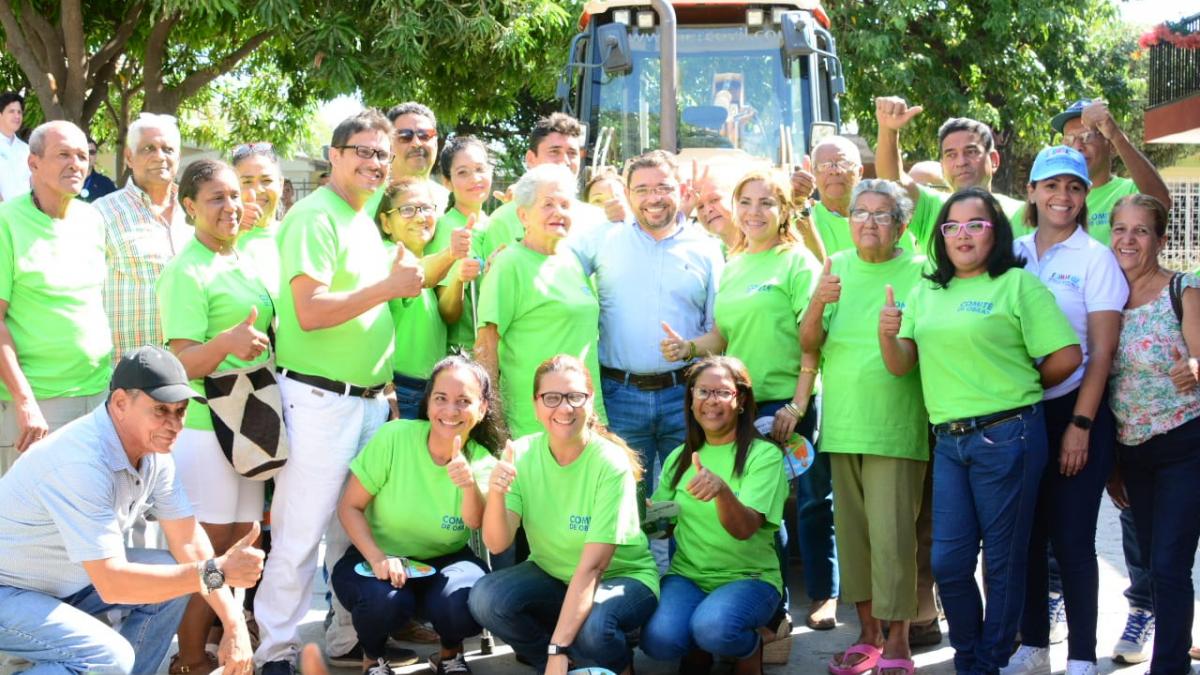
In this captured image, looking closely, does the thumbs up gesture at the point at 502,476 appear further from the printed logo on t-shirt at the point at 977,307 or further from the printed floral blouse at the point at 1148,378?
the printed floral blouse at the point at 1148,378

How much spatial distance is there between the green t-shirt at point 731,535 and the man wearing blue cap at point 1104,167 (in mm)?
1662

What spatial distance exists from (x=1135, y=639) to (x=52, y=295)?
440 cm

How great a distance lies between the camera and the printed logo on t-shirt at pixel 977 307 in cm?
449

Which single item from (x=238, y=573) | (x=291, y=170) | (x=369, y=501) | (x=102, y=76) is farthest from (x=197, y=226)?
(x=291, y=170)

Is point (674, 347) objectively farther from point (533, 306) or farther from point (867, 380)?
point (867, 380)

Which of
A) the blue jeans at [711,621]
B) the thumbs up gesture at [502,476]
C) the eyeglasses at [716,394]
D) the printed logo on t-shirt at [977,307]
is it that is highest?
the printed logo on t-shirt at [977,307]

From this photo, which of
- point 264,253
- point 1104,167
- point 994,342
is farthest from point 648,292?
point 1104,167

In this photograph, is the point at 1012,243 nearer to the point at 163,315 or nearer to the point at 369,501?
the point at 369,501

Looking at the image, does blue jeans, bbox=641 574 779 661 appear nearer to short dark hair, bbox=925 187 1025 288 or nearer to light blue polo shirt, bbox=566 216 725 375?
light blue polo shirt, bbox=566 216 725 375

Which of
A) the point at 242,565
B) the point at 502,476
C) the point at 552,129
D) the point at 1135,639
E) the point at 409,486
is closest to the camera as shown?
the point at 242,565

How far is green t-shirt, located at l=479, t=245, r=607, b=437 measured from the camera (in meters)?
5.11

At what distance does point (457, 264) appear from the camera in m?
5.30

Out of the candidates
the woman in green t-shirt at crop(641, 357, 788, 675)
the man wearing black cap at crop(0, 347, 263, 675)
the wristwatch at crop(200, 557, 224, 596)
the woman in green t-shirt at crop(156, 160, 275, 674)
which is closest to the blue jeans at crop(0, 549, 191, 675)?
the man wearing black cap at crop(0, 347, 263, 675)

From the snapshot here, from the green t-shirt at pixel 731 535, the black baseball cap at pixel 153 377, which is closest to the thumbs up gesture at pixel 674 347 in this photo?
the green t-shirt at pixel 731 535
